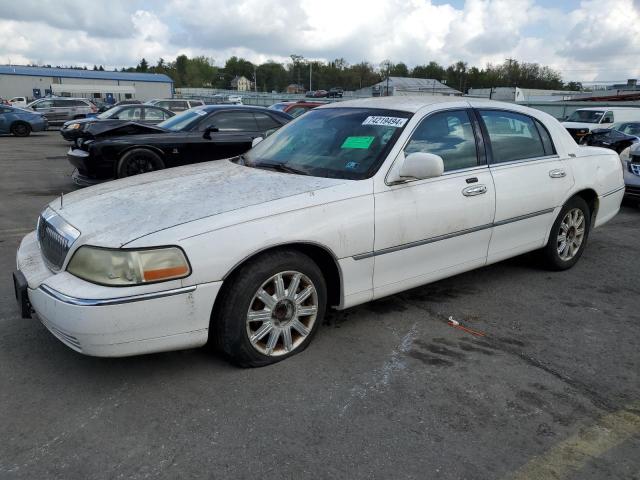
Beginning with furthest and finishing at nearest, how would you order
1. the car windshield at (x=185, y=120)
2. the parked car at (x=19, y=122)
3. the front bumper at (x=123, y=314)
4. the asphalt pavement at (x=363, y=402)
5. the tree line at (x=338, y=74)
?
the tree line at (x=338, y=74) → the parked car at (x=19, y=122) → the car windshield at (x=185, y=120) → the front bumper at (x=123, y=314) → the asphalt pavement at (x=363, y=402)

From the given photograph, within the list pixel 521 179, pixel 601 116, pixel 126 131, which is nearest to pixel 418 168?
pixel 521 179

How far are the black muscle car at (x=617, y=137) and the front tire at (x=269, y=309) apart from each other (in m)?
10.2

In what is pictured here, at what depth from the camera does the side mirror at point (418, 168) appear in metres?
3.38

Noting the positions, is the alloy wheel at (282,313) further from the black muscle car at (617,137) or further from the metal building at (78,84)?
the metal building at (78,84)

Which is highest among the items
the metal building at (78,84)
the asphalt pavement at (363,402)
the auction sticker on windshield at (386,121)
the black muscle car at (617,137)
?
the metal building at (78,84)

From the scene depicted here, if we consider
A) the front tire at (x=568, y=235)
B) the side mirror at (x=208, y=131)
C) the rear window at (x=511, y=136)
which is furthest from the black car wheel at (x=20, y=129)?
the front tire at (x=568, y=235)

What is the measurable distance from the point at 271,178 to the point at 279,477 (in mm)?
1919

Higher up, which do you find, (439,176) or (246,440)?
(439,176)

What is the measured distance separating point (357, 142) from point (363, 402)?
Answer: 1810mm

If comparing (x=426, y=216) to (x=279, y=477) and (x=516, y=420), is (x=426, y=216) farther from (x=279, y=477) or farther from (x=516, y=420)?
(x=279, y=477)

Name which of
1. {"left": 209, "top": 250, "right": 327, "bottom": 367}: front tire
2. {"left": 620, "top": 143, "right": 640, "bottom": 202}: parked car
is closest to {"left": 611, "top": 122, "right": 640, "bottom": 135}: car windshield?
{"left": 620, "top": 143, "right": 640, "bottom": 202}: parked car

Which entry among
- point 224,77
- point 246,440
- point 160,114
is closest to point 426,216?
point 246,440

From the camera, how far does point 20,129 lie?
72.2ft

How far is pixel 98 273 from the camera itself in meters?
2.73
